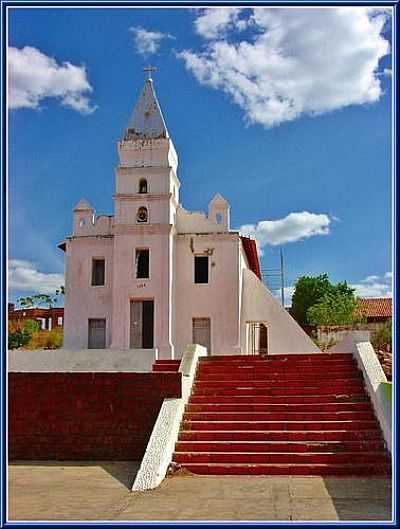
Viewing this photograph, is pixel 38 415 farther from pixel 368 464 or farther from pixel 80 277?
pixel 80 277

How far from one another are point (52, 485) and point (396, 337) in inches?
229

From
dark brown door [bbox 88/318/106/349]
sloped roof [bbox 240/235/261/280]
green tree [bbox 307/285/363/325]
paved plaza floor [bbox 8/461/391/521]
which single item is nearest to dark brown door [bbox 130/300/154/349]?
dark brown door [bbox 88/318/106/349]

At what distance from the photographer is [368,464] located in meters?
10.2

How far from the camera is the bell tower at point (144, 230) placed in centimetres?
2044

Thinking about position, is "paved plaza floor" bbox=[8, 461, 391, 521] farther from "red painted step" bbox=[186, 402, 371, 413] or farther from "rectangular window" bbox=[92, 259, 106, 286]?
"rectangular window" bbox=[92, 259, 106, 286]

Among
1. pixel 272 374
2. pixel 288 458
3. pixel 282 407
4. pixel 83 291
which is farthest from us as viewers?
pixel 83 291

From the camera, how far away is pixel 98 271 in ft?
71.6

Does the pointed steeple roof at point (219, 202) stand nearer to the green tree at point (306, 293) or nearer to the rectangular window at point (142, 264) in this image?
the rectangular window at point (142, 264)

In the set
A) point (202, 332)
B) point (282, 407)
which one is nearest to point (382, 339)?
point (202, 332)

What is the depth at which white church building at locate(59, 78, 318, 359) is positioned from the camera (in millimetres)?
20641

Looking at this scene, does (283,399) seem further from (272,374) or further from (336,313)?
(336,313)

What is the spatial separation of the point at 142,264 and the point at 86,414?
920cm

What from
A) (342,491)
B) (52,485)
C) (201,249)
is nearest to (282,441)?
(342,491)

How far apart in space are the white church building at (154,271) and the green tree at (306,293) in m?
20.7
